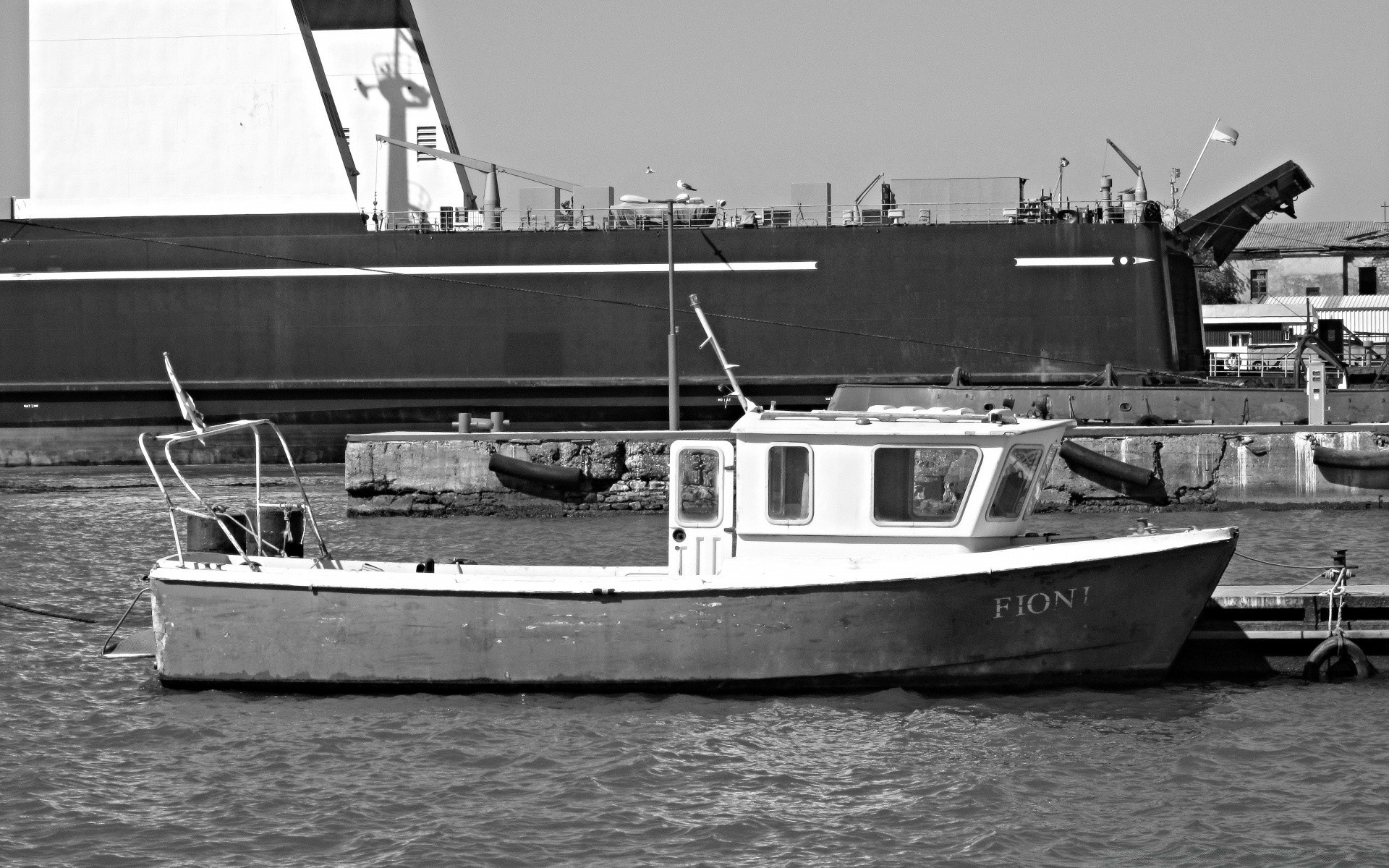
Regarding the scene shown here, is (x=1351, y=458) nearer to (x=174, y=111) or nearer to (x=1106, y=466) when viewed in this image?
(x=1106, y=466)

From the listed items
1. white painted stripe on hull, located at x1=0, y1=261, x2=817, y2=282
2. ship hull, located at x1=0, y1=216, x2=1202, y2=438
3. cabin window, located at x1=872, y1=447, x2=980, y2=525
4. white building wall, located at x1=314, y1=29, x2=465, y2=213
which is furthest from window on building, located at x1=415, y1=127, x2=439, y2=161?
cabin window, located at x1=872, y1=447, x2=980, y2=525

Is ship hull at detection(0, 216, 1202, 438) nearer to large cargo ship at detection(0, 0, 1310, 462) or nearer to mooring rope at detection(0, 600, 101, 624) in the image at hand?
large cargo ship at detection(0, 0, 1310, 462)

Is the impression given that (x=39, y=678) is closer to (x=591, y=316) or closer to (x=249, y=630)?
(x=249, y=630)

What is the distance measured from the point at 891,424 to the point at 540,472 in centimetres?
1099

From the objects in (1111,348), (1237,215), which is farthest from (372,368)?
(1237,215)

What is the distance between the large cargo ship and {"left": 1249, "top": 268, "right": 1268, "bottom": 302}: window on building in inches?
1325

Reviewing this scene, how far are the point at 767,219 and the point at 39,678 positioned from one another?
18758 mm

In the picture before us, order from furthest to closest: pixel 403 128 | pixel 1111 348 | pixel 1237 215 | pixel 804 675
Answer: pixel 403 128 < pixel 1237 215 < pixel 1111 348 < pixel 804 675

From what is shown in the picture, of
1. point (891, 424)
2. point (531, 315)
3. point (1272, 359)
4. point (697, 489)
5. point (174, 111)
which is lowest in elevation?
point (697, 489)

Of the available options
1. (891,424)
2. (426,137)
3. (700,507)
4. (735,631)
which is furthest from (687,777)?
(426,137)

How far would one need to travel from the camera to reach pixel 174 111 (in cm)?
2909

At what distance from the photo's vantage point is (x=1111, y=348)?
26.7 m

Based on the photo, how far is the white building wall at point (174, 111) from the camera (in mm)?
28938

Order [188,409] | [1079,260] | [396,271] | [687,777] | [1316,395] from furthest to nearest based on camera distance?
[396,271], [1079,260], [1316,395], [188,409], [687,777]
